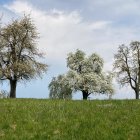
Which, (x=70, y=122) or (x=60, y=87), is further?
(x=60, y=87)

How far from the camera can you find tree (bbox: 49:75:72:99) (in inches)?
4440

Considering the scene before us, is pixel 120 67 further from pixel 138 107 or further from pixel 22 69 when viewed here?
pixel 138 107

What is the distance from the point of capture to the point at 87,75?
11144 cm

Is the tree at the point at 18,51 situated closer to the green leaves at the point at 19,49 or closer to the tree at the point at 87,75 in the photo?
the green leaves at the point at 19,49

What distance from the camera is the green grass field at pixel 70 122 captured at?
19438 mm

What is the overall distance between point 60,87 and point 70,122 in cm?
→ 9479

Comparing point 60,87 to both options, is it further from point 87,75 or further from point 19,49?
point 19,49

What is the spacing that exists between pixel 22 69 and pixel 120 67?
1504 inches

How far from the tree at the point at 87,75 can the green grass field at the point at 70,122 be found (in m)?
84.2

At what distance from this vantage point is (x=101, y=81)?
362 feet

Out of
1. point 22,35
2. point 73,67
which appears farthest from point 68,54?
point 22,35

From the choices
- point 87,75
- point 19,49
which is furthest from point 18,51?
point 87,75

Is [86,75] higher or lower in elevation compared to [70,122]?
higher

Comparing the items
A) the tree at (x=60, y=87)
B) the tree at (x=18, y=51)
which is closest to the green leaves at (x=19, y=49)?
the tree at (x=18, y=51)
